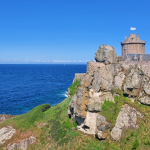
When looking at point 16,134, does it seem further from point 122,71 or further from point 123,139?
point 122,71

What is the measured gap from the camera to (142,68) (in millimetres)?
28484

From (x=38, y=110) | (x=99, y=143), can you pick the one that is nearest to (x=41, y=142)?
(x=38, y=110)

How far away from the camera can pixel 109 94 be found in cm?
2780

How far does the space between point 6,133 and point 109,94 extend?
843 inches

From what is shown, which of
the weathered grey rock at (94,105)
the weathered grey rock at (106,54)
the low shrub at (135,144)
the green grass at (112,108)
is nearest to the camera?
the low shrub at (135,144)

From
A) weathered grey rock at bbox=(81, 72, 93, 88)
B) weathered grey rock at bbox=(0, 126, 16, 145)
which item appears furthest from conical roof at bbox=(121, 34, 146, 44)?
weathered grey rock at bbox=(0, 126, 16, 145)

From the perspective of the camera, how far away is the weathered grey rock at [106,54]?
103ft

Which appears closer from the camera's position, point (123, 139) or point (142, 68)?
point (123, 139)

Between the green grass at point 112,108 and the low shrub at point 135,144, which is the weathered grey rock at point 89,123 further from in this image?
the low shrub at point 135,144

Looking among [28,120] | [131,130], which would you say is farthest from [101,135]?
[28,120]

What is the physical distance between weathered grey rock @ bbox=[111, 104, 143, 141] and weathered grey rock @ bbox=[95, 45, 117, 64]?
416 inches

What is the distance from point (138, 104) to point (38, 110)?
21.5 metres

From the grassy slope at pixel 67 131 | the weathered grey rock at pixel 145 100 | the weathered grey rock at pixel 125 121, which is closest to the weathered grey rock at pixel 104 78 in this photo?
the grassy slope at pixel 67 131

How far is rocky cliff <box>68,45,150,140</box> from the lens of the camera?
24.4 meters
